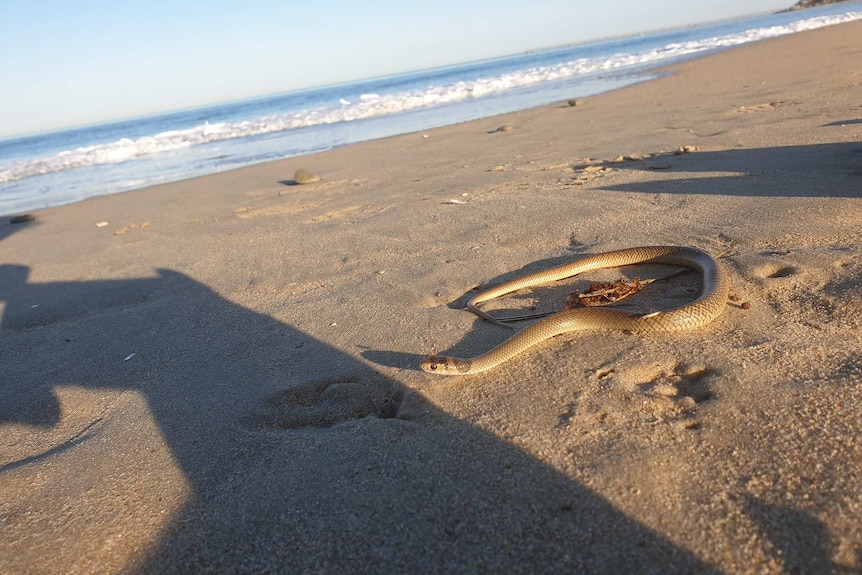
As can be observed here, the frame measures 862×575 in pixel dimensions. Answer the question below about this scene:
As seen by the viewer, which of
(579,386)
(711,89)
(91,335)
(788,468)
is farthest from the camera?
(711,89)

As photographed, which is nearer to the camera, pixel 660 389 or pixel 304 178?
pixel 660 389

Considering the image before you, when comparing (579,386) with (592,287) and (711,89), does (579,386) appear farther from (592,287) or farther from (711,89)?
(711,89)

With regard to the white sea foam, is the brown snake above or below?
below

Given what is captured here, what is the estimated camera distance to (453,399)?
270 centimetres

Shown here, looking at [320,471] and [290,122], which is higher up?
[290,122]

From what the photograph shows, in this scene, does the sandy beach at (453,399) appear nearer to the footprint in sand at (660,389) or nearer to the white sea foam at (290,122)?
the footprint in sand at (660,389)

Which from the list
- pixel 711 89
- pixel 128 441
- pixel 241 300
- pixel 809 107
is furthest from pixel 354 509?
pixel 711 89

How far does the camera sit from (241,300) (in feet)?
14.7

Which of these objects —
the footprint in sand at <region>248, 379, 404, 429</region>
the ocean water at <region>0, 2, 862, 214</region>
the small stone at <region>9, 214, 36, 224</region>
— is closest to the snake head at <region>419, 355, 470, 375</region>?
the footprint in sand at <region>248, 379, 404, 429</region>

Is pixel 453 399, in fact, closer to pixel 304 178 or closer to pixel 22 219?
pixel 304 178

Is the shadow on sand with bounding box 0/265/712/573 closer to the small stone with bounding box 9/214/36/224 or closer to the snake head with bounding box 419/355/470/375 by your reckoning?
→ the snake head with bounding box 419/355/470/375

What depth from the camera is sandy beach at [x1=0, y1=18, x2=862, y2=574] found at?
1.91 metres

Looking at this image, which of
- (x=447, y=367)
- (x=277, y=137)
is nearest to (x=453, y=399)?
(x=447, y=367)

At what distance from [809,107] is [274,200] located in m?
7.74
